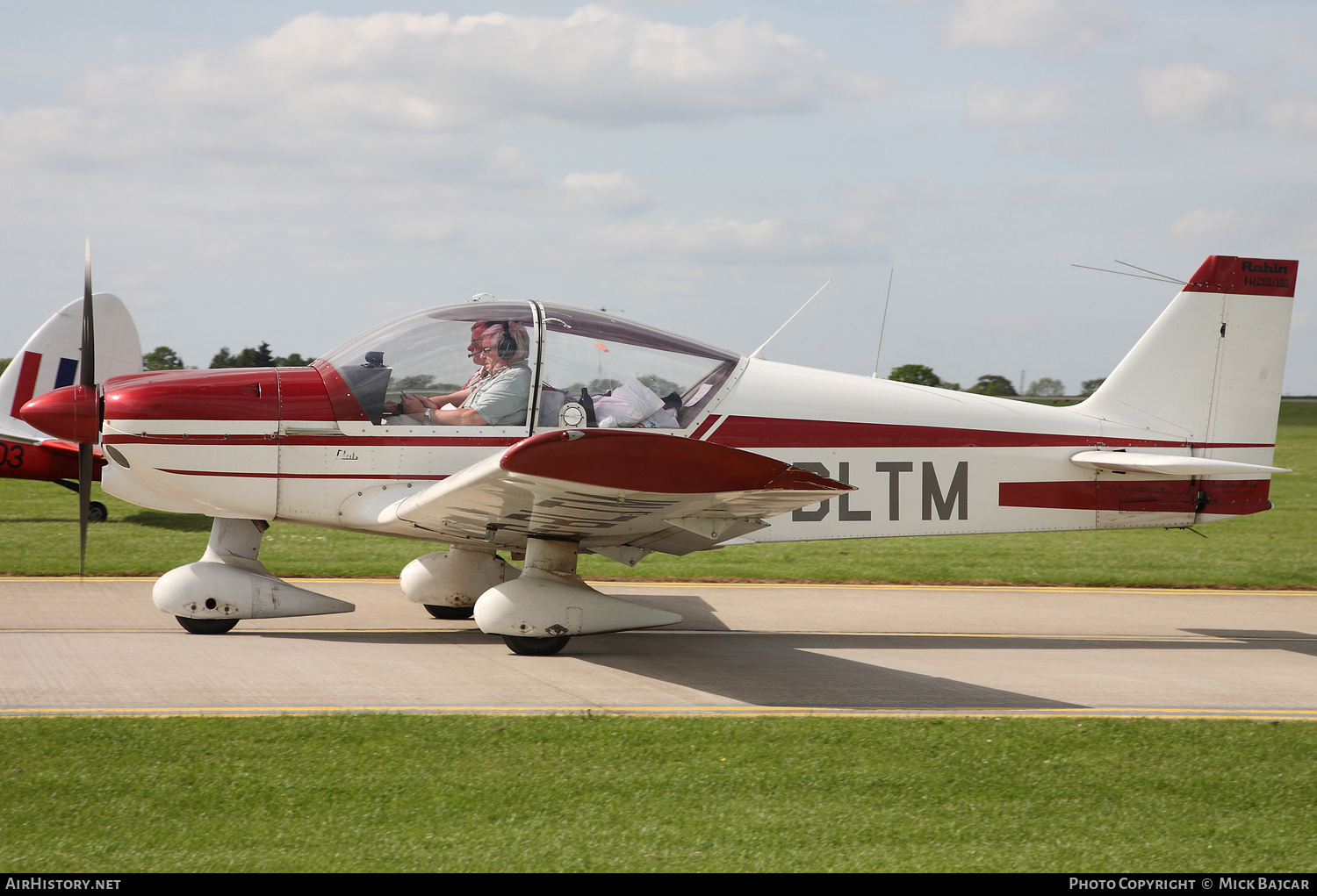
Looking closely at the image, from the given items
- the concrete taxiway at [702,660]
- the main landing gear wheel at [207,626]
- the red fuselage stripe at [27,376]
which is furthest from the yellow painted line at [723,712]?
the red fuselage stripe at [27,376]

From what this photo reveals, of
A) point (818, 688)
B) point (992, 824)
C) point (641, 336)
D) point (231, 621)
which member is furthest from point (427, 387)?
point (992, 824)

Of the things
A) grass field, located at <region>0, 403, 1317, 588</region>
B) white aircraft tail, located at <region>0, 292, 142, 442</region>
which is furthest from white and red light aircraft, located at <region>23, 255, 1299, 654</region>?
white aircraft tail, located at <region>0, 292, 142, 442</region>

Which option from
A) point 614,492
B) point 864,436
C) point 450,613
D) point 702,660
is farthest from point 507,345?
point 864,436

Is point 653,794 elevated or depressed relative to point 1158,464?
depressed

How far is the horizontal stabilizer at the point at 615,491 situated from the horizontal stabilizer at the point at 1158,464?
9.78 feet

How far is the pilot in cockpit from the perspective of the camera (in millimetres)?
6645

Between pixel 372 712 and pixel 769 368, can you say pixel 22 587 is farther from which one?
pixel 769 368

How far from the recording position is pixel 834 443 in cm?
715

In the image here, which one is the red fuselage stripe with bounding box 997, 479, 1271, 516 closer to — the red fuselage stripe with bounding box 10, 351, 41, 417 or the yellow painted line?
the yellow painted line

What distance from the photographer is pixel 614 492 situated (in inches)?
202

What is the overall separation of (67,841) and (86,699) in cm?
202

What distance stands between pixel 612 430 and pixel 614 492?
0.51 metres

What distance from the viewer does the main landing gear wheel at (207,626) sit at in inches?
266

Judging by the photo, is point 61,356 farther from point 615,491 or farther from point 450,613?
point 615,491
